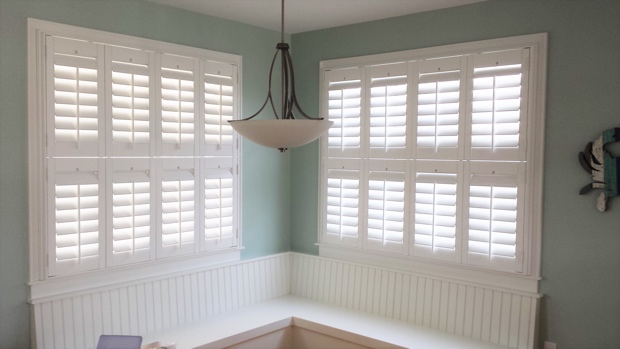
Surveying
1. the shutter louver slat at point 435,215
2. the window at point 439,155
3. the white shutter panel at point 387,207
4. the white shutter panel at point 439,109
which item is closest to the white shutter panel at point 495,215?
the window at point 439,155

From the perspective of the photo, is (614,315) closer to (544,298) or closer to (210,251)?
(544,298)

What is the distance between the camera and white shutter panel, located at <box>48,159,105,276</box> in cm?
307

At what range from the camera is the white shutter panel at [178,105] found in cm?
358

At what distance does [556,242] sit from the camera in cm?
321

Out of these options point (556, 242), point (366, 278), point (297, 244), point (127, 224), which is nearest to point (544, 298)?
point (556, 242)

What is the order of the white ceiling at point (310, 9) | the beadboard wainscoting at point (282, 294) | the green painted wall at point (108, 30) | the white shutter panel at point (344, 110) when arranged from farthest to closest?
1. the white shutter panel at point (344, 110)
2. the white ceiling at point (310, 9)
3. the beadboard wainscoting at point (282, 294)
4. the green painted wall at point (108, 30)

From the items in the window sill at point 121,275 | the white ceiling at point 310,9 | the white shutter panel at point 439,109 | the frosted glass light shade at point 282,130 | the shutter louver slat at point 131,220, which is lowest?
the window sill at point 121,275

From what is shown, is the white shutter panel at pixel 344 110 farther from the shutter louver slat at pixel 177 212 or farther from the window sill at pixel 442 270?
the shutter louver slat at pixel 177 212

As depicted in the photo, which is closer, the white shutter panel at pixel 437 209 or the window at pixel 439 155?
the window at pixel 439 155

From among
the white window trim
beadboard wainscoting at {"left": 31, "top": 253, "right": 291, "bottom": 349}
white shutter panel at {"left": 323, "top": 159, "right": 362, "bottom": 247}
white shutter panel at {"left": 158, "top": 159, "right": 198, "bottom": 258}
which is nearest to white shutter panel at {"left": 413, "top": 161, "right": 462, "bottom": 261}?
white shutter panel at {"left": 323, "top": 159, "right": 362, "bottom": 247}

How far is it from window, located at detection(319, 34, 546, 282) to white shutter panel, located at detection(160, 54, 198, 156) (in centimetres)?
107

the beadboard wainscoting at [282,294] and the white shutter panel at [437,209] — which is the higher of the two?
the white shutter panel at [437,209]

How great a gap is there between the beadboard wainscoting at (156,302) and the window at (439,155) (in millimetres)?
598

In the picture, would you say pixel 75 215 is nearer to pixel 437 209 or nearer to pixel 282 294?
pixel 282 294
